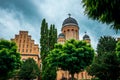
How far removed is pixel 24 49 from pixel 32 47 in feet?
6.86

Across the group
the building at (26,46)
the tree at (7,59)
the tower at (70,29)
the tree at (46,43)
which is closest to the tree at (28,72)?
the tree at (46,43)

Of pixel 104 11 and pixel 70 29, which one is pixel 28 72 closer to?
pixel 70 29

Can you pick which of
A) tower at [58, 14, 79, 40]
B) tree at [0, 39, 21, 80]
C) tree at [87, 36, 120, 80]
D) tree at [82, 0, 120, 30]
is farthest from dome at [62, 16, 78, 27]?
tree at [82, 0, 120, 30]

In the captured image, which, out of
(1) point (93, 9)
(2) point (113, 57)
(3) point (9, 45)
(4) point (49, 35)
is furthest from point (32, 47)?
(1) point (93, 9)

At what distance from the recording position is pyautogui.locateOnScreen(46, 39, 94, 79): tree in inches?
1280

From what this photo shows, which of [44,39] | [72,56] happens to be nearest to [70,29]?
[44,39]

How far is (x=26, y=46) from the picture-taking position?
52.6 metres

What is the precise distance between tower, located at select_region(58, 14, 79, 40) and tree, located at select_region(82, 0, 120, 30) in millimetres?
52079

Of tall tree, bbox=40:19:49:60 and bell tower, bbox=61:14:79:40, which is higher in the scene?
bell tower, bbox=61:14:79:40

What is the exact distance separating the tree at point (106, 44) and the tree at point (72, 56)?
30.4 feet

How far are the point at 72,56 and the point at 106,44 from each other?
45.7ft

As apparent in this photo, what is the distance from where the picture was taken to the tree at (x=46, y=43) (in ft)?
123

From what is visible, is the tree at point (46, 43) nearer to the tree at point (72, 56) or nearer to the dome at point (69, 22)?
the tree at point (72, 56)

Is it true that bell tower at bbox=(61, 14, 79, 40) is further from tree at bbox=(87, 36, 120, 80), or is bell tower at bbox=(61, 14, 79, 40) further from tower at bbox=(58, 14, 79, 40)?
tree at bbox=(87, 36, 120, 80)
